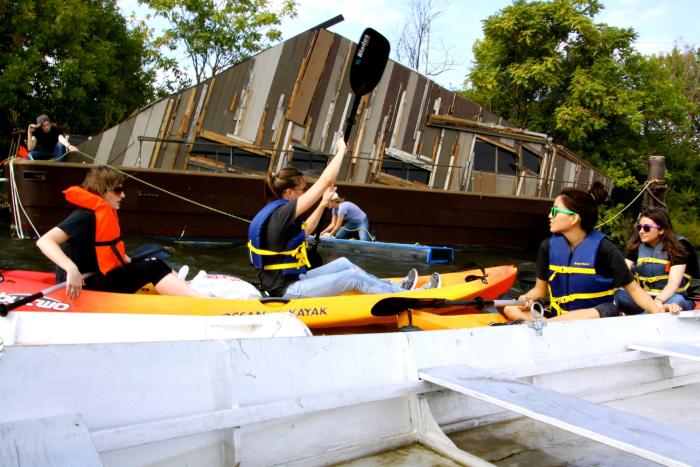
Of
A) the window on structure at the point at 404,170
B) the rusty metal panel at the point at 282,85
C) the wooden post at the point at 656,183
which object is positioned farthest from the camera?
the window on structure at the point at 404,170

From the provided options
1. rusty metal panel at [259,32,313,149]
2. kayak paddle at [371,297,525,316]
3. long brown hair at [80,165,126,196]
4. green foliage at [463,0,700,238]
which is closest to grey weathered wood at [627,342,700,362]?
kayak paddle at [371,297,525,316]

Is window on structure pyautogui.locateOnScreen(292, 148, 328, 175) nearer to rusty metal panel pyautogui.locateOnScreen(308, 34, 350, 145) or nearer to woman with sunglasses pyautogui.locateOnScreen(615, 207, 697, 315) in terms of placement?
rusty metal panel pyautogui.locateOnScreen(308, 34, 350, 145)

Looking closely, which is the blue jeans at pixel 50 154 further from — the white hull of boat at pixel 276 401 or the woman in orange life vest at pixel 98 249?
the white hull of boat at pixel 276 401

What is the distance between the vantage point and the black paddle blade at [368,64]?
6.88 metres

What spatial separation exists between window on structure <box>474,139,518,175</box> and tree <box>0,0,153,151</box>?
1180 cm

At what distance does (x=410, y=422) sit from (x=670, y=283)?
3.45m

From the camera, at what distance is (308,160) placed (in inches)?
540

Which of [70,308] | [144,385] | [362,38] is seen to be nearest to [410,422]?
[144,385]

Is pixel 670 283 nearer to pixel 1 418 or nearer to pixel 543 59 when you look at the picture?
pixel 1 418

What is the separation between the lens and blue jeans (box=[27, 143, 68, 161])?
11.2 m

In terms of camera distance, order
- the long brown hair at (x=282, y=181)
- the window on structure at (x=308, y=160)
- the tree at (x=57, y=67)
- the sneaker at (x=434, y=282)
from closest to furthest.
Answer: the long brown hair at (x=282, y=181), the sneaker at (x=434, y=282), the window on structure at (x=308, y=160), the tree at (x=57, y=67)

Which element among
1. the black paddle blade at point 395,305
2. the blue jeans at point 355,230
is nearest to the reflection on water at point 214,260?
the blue jeans at point 355,230

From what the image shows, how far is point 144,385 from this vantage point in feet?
6.99

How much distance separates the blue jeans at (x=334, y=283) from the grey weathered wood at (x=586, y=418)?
82.2 inches
